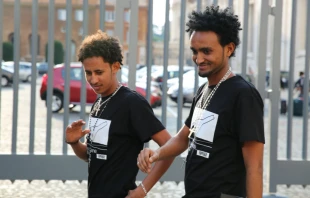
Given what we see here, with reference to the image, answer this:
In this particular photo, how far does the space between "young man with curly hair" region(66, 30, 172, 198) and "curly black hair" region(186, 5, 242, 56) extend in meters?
0.52

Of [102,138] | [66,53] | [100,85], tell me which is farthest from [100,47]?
[66,53]

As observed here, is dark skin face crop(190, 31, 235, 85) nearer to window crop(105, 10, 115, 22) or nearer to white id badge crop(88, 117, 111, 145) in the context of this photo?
white id badge crop(88, 117, 111, 145)

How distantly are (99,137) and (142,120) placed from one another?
231 millimetres

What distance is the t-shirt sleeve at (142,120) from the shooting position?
3.55 m

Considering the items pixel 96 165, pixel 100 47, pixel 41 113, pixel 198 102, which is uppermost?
pixel 100 47

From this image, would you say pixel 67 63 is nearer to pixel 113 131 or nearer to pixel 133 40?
pixel 133 40

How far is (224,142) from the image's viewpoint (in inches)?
125

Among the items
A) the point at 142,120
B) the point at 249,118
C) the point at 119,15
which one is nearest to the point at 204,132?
the point at 249,118

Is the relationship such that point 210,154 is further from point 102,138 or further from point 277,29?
point 277,29

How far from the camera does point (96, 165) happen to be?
3.56 meters

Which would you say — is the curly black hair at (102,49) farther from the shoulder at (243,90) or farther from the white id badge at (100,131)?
the shoulder at (243,90)

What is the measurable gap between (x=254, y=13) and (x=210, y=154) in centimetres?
383

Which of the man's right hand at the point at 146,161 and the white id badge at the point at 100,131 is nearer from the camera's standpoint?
the man's right hand at the point at 146,161

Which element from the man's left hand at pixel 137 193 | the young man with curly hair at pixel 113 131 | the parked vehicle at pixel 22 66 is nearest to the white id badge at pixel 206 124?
the young man with curly hair at pixel 113 131
